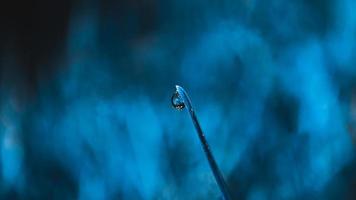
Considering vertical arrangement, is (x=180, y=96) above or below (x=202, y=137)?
above

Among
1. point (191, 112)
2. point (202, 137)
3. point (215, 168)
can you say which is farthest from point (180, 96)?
point (215, 168)

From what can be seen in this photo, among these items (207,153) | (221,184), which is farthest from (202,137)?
(221,184)

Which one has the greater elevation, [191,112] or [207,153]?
[191,112]

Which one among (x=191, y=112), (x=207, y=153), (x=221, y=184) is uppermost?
(x=191, y=112)

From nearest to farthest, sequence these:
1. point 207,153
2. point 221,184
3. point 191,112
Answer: point 221,184
point 207,153
point 191,112

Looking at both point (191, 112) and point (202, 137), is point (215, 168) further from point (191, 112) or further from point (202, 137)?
point (191, 112)

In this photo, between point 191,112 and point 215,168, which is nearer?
point 215,168

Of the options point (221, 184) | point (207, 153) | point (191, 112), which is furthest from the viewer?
point (191, 112)

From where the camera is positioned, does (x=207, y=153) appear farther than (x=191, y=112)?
No

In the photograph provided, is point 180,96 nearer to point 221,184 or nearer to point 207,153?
point 207,153
